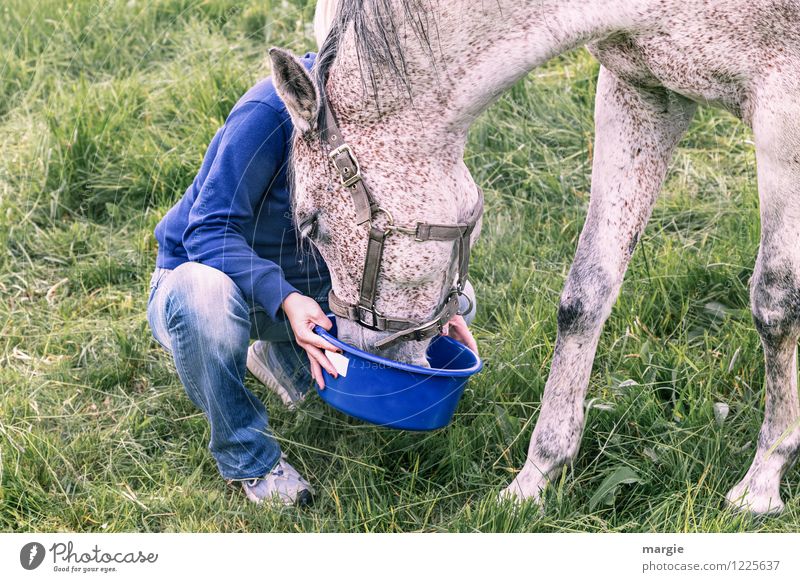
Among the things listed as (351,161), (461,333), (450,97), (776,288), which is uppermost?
(450,97)

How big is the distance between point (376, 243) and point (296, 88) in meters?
0.43

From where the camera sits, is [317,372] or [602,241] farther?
[602,241]

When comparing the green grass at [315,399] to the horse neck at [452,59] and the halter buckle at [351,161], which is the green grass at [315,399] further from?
the horse neck at [452,59]

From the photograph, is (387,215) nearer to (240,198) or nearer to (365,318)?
(365,318)

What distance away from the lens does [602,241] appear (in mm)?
2850

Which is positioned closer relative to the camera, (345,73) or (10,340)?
(345,73)

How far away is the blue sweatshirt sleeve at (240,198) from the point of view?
271 cm

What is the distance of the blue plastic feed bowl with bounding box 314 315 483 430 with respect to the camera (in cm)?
257

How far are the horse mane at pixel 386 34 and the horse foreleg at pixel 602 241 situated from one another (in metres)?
0.73

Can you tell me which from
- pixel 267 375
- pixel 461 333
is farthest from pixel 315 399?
pixel 461 333

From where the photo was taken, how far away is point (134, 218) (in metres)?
4.02
